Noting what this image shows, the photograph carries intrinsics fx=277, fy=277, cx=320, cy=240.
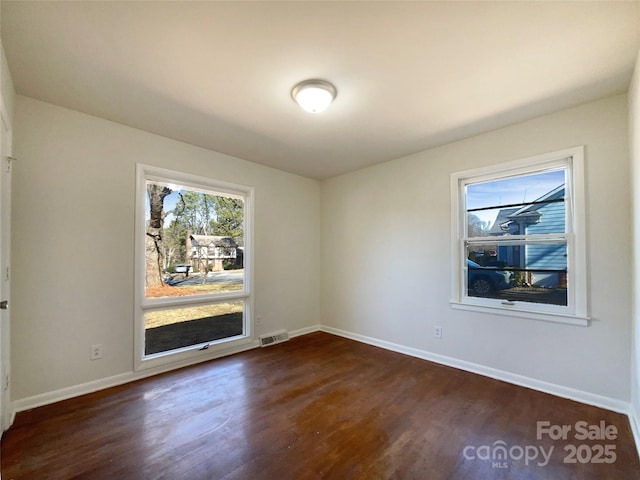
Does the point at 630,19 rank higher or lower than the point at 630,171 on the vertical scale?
higher

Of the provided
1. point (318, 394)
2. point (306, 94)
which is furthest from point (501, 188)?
point (318, 394)

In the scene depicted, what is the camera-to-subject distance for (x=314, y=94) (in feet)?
6.95

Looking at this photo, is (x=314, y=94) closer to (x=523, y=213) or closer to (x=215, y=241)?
(x=215, y=241)

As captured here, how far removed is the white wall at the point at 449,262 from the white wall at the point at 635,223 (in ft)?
0.50

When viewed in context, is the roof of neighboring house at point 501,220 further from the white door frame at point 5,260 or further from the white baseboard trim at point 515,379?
the white door frame at point 5,260

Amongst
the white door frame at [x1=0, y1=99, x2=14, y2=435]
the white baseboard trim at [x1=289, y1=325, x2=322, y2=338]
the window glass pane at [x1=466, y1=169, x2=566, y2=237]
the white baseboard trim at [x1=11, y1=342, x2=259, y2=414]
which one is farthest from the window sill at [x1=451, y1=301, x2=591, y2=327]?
the white door frame at [x1=0, y1=99, x2=14, y2=435]

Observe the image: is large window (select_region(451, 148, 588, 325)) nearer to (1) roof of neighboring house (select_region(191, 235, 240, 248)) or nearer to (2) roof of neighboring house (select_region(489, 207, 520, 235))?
(2) roof of neighboring house (select_region(489, 207, 520, 235))

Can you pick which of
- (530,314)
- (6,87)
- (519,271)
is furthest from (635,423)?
(6,87)

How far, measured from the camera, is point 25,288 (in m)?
2.25

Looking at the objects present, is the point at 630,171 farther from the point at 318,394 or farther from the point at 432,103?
the point at 318,394

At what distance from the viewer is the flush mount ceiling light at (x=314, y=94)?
207 centimetres

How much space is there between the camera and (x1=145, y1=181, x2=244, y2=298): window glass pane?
3.05m

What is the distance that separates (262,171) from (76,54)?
232cm

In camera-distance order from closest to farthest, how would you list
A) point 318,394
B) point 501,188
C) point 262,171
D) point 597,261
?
point 597,261
point 318,394
point 501,188
point 262,171
